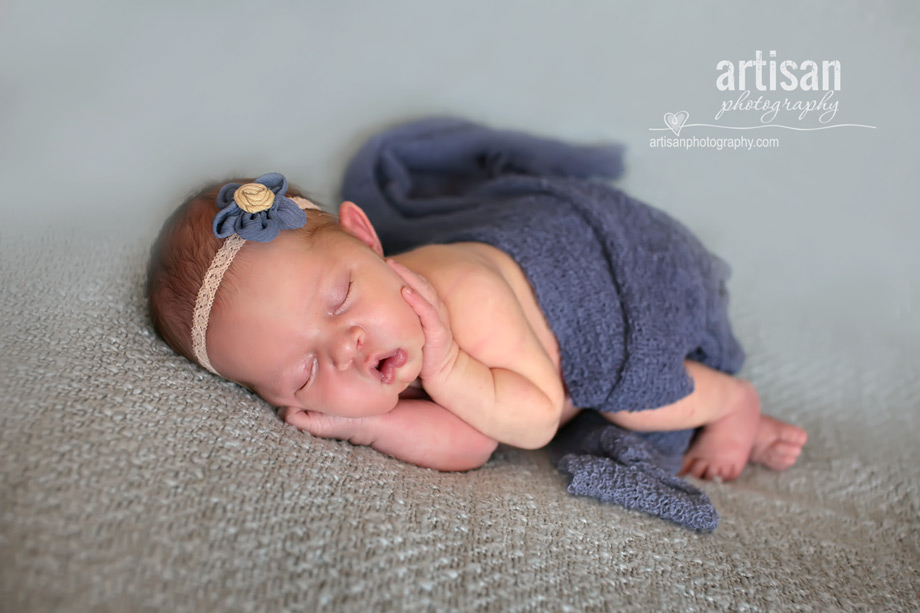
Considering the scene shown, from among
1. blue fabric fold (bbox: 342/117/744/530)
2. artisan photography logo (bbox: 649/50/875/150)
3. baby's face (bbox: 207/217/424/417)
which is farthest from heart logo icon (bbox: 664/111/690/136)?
baby's face (bbox: 207/217/424/417)

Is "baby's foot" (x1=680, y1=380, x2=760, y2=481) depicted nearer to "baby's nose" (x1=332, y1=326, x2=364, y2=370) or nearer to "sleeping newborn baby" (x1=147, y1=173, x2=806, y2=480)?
"sleeping newborn baby" (x1=147, y1=173, x2=806, y2=480)

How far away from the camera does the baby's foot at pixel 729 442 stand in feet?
4.64

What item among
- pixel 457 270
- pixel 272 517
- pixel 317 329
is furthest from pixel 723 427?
pixel 272 517

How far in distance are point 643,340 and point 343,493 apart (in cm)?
66

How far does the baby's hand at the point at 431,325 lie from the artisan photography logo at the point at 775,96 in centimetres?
99

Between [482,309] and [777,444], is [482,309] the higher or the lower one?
the higher one

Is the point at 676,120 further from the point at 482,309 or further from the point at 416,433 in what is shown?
the point at 416,433

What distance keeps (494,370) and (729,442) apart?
0.58m

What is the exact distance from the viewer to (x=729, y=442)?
1414mm

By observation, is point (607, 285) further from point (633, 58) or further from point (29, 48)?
point (29, 48)

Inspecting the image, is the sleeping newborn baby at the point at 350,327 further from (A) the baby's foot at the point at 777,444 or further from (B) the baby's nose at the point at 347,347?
(A) the baby's foot at the point at 777,444

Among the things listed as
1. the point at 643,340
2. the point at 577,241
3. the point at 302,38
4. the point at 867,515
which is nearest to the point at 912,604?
the point at 867,515

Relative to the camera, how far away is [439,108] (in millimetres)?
1904

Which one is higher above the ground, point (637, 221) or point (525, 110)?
point (525, 110)
